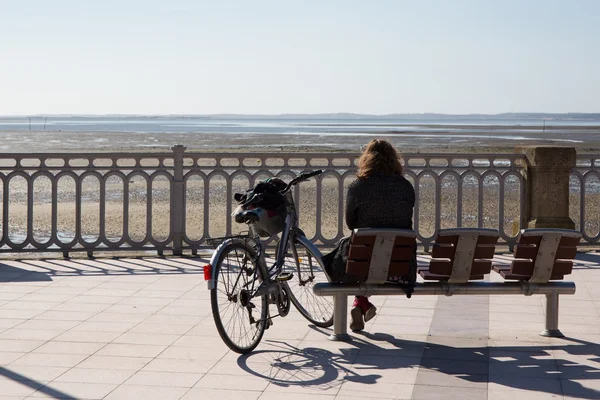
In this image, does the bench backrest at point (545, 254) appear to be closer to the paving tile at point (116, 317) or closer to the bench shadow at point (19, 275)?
the paving tile at point (116, 317)

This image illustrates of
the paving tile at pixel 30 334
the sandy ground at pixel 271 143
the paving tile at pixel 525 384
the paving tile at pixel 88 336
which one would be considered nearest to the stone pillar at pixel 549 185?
the paving tile at pixel 525 384

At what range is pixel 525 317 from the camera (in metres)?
8.47

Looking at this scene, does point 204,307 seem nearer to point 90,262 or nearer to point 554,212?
point 90,262

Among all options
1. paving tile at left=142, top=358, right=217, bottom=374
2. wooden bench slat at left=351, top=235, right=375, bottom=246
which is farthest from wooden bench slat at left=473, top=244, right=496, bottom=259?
paving tile at left=142, top=358, right=217, bottom=374

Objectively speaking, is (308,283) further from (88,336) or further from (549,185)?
(549,185)

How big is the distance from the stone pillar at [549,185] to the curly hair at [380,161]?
5240 mm

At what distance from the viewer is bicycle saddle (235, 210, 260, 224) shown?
23.4 ft

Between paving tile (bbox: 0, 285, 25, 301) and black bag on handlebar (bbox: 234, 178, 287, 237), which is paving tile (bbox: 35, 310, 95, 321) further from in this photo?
black bag on handlebar (bbox: 234, 178, 287, 237)

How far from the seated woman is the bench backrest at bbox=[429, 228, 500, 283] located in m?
0.26

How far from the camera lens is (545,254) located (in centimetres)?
740

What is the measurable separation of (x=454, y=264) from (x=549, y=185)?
5.29m

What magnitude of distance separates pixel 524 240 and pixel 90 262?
5844mm

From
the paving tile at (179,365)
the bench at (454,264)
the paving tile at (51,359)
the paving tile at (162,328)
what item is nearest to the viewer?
the paving tile at (179,365)

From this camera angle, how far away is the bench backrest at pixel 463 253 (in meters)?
7.24
